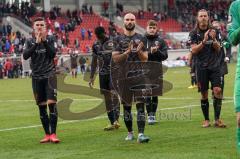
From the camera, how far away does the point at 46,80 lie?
1202 centimetres

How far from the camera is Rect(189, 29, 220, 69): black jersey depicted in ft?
43.6

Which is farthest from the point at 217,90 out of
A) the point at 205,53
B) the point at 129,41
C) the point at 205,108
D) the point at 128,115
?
the point at 129,41

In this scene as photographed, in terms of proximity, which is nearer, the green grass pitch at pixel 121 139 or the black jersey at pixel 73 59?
the green grass pitch at pixel 121 139

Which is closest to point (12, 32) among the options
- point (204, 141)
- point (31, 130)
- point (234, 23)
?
point (31, 130)

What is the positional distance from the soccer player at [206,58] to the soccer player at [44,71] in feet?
9.64

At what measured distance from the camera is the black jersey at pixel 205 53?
13.3 metres

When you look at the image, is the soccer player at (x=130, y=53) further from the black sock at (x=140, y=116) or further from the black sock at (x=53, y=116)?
the black sock at (x=53, y=116)

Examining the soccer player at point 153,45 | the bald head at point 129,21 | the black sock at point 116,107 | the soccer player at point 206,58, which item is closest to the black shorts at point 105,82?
the black sock at point 116,107

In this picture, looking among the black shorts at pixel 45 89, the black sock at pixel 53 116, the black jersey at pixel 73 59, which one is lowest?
the black jersey at pixel 73 59

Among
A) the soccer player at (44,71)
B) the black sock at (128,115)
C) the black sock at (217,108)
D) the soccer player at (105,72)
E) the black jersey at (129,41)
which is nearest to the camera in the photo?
the black jersey at (129,41)

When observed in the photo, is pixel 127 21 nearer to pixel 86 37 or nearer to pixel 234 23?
pixel 234 23

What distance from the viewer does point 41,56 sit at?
39.4ft

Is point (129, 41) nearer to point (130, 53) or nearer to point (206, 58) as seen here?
point (130, 53)

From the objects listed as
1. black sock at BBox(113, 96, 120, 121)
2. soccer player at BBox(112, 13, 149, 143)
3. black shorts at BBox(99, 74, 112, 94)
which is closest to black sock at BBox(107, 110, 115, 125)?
black sock at BBox(113, 96, 120, 121)
